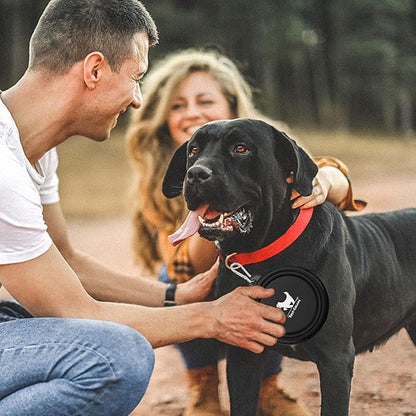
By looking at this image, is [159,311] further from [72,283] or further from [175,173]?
[175,173]

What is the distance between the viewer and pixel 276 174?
8.14 ft

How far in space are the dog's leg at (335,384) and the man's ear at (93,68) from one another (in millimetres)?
1319

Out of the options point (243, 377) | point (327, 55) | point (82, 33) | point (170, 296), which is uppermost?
point (82, 33)

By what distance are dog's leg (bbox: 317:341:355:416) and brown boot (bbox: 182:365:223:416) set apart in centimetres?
86

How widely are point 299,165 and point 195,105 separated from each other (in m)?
1.25

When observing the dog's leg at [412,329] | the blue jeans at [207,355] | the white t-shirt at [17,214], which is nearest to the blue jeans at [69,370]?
the white t-shirt at [17,214]

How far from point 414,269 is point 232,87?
1.35 meters

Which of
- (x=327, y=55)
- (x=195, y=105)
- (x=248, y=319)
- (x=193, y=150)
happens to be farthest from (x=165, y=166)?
(x=327, y=55)

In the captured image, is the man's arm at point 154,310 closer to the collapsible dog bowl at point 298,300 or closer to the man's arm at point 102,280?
the collapsible dog bowl at point 298,300

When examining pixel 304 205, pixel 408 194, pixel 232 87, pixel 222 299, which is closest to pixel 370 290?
pixel 304 205

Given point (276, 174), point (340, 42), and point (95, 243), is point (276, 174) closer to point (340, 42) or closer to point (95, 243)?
point (95, 243)

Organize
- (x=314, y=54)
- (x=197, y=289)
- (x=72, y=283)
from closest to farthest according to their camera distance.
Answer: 1. (x=72, y=283)
2. (x=197, y=289)
3. (x=314, y=54)

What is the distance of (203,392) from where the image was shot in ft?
10.7

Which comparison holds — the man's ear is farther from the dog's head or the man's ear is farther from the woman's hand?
the woman's hand
